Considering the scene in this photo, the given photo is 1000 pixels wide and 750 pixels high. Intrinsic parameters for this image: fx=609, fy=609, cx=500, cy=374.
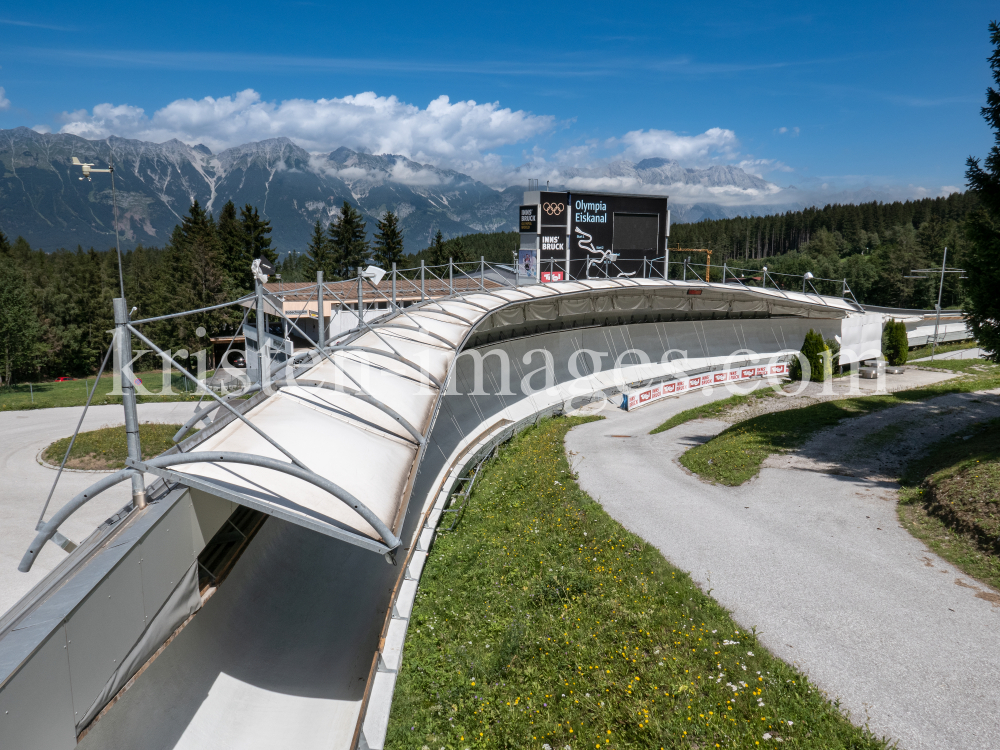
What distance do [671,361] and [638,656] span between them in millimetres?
25805

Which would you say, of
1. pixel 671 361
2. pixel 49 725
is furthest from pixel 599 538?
pixel 671 361

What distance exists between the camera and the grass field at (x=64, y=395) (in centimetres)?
3303

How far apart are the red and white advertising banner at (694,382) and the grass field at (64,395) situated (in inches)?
854

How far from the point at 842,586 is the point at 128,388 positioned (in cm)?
987

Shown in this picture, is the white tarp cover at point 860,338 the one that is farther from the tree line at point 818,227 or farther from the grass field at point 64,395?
the tree line at point 818,227

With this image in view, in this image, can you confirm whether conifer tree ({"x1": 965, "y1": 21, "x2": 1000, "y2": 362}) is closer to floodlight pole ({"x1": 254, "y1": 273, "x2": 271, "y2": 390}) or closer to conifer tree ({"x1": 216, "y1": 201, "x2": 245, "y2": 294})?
floodlight pole ({"x1": 254, "y1": 273, "x2": 271, "y2": 390})

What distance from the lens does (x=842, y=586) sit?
9133mm

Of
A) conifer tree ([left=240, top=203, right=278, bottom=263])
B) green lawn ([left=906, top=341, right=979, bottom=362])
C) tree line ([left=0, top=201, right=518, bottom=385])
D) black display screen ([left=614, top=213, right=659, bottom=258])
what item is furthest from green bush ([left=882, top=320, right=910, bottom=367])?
conifer tree ([left=240, top=203, right=278, bottom=263])

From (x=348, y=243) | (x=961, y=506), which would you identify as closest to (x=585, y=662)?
(x=961, y=506)

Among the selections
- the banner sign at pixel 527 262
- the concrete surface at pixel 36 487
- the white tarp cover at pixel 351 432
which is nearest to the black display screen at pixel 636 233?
Result: the banner sign at pixel 527 262

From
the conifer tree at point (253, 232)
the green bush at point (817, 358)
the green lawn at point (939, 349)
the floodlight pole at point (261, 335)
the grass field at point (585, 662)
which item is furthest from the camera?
the conifer tree at point (253, 232)

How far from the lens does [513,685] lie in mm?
7766

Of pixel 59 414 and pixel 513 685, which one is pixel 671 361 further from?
pixel 59 414

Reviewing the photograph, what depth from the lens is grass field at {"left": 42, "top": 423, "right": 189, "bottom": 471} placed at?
2216 centimetres
